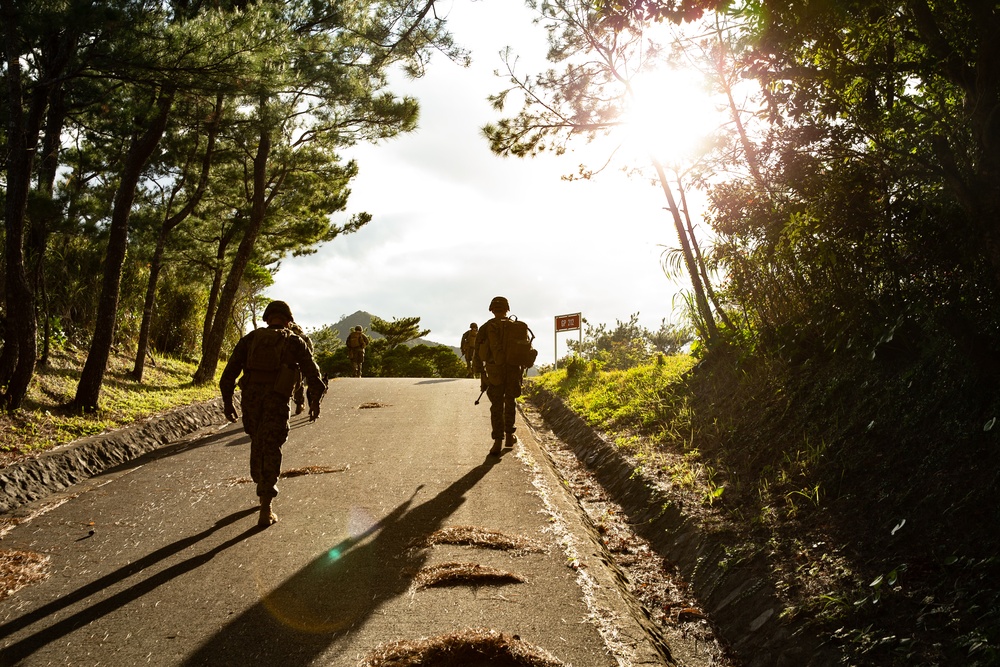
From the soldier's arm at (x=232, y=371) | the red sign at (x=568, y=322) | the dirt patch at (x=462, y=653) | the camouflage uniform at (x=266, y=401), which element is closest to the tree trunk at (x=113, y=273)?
the soldier's arm at (x=232, y=371)

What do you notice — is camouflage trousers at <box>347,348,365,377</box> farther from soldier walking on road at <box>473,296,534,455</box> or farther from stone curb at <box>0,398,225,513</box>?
soldier walking on road at <box>473,296,534,455</box>

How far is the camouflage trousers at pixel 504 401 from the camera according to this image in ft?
30.5

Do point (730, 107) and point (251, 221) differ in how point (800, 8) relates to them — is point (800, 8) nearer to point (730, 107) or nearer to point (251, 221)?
point (730, 107)

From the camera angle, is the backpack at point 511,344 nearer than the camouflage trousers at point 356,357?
Yes

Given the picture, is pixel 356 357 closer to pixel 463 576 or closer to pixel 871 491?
pixel 463 576

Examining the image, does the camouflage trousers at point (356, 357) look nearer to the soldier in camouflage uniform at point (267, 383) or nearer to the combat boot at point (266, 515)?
the soldier in camouflage uniform at point (267, 383)

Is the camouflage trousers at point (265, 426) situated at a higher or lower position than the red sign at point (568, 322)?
lower

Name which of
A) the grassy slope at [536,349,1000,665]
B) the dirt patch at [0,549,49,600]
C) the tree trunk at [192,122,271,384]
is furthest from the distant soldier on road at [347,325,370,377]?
the dirt patch at [0,549,49,600]

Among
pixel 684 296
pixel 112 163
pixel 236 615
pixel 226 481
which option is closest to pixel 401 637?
pixel 236 615

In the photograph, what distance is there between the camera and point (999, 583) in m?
3.34

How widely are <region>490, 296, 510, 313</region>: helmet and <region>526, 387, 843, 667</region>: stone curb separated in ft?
9.20

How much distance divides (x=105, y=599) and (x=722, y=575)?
3.92 metres

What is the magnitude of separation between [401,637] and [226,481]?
4.56m

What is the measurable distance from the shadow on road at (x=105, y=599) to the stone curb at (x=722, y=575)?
342 cm
